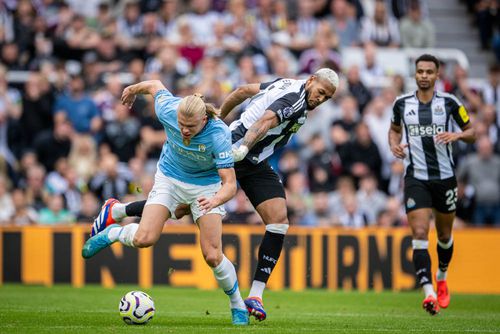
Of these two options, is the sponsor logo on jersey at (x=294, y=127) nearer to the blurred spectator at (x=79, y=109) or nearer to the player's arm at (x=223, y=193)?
the player's arm at (x=223, y=193)

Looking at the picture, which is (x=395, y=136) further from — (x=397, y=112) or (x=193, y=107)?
(x=193, y=107)

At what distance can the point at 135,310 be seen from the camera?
426 inches

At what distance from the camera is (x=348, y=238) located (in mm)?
18266

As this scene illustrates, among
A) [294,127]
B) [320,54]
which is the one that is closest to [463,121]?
[294,127]

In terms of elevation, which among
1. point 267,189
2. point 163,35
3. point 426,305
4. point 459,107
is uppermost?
point 163,35

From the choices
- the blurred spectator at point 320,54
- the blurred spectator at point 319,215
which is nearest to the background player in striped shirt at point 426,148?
the blurred spectator at point 319,215

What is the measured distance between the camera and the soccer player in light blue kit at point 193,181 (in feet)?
34.4

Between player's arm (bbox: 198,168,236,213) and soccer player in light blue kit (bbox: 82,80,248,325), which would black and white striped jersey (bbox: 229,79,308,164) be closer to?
soccer player in light blue kit (bbox: 82,80,248,325)

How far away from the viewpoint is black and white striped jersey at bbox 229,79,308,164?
37.8 ft

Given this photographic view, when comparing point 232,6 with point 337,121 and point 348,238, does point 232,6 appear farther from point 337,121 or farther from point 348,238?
point 348,238

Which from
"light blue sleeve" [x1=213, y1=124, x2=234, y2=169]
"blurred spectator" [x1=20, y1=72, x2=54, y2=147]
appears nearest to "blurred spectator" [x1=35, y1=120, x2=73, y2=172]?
"blurred spectator" [x1=20, y1=72, x2=54, y2=147]

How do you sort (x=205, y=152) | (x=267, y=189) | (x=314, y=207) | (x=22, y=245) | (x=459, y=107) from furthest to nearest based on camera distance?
(x=314, y=207)
(x=22, y=245)
(x=459, y=107)
(x=267, y=189)
(x=205, y=152)

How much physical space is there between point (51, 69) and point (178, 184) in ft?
33.0

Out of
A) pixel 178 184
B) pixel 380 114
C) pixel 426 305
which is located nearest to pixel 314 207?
pixel 380 114
